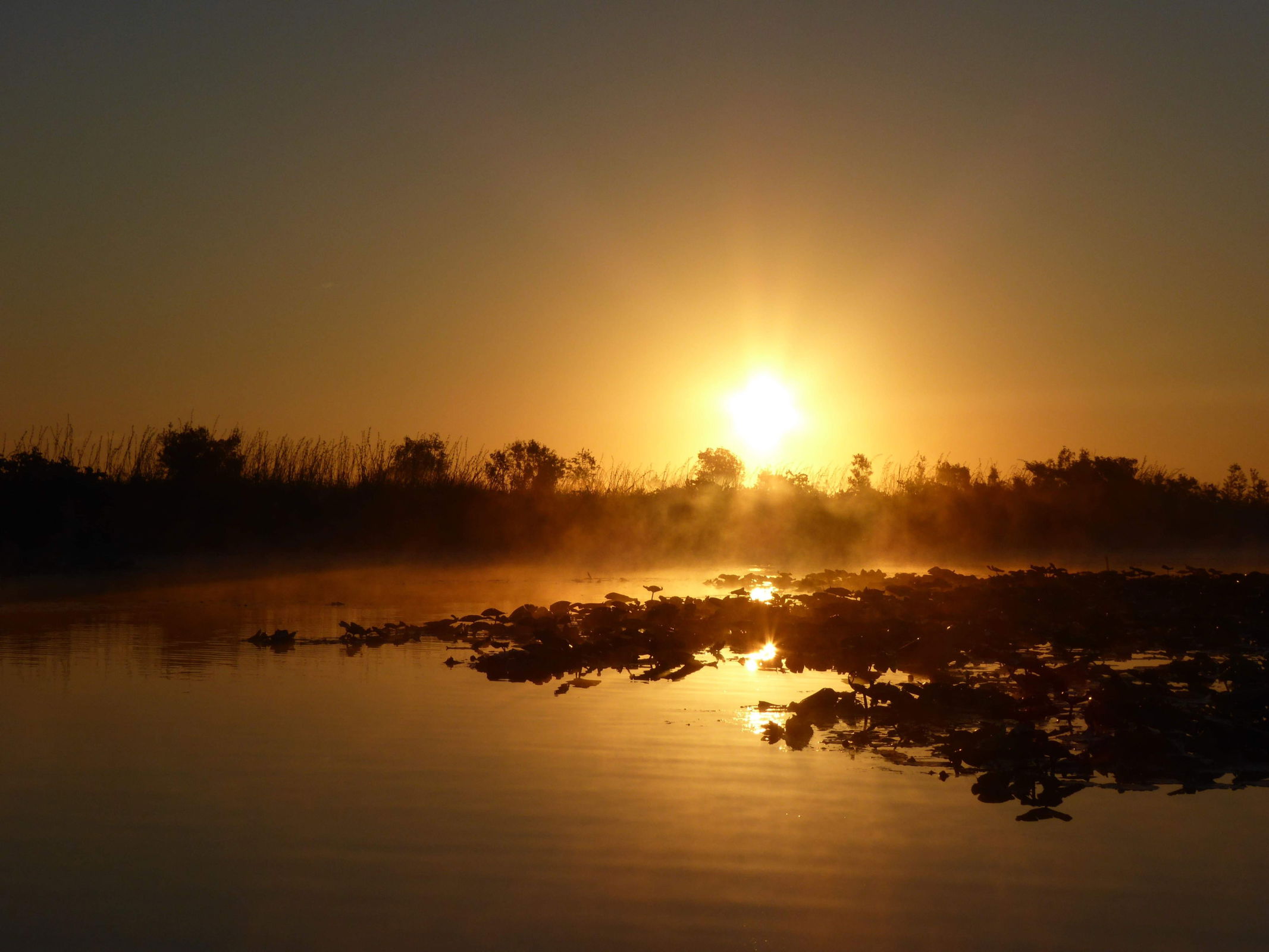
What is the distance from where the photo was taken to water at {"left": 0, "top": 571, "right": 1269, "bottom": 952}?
120 inches

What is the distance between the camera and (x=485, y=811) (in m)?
4.12

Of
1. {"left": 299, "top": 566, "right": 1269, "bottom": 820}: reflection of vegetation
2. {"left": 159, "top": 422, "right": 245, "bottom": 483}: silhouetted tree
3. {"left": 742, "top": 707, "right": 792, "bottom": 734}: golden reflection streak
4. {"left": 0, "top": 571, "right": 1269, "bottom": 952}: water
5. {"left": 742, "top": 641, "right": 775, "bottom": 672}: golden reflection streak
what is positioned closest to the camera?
{"left": 0, "top": 571, "right": 1269, "bottom": 952}: water

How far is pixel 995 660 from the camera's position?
27.8 ft

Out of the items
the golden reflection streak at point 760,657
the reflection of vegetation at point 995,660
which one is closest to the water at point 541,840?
the reflection of vegetation at point 995,660

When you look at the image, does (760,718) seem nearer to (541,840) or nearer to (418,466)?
(541,840)

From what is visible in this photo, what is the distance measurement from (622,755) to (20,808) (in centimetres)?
248

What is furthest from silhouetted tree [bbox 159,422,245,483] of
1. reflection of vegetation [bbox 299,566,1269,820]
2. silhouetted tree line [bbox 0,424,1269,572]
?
reflection of vegetation [bbox 299,566,1269,820]

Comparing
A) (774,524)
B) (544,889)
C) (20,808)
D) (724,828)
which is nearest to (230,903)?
(544,889)

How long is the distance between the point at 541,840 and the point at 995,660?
5637 millimetres

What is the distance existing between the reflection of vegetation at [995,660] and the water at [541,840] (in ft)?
1.25

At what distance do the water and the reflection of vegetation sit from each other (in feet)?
1.25

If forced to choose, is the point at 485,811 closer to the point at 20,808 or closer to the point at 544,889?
the point at 544,889

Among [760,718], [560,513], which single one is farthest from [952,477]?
[760,718]

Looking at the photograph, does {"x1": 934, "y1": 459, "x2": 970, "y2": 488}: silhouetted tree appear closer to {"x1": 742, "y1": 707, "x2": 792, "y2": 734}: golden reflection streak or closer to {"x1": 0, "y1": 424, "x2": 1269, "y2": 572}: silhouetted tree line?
{"x1": 0, "y1": 424, "x2": 1269, "y2": 572}: silhouetted tree line
